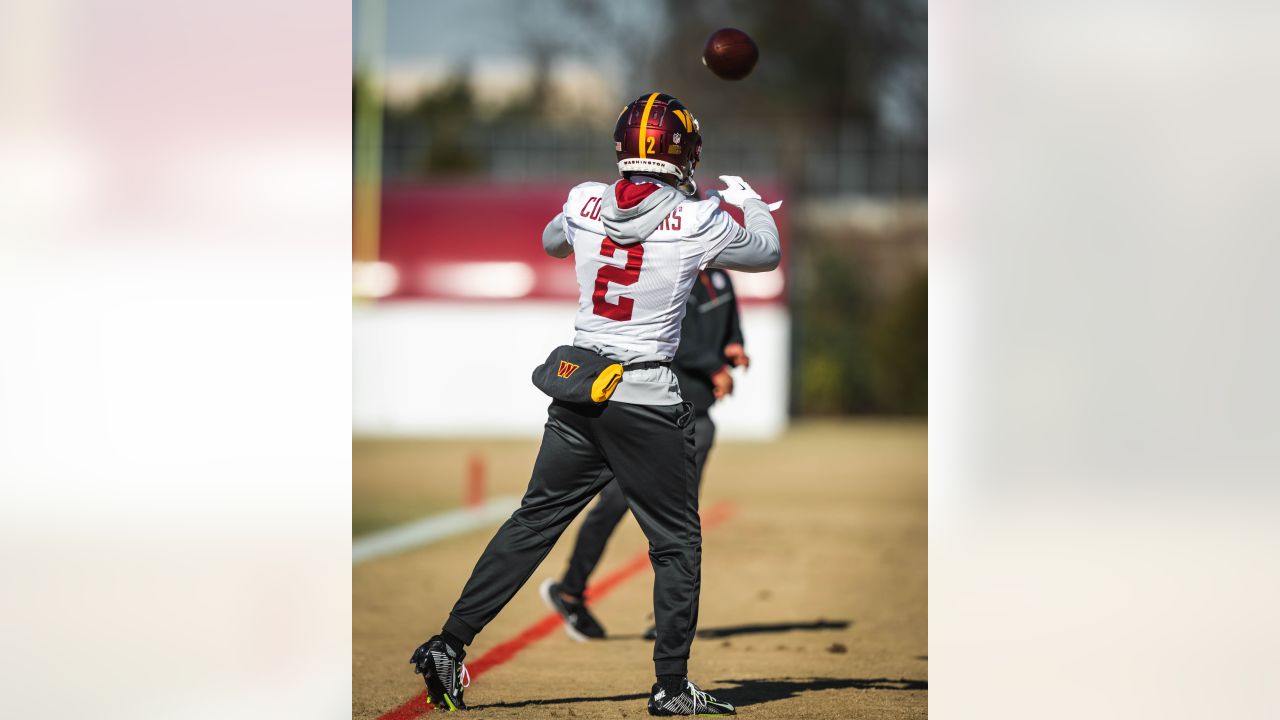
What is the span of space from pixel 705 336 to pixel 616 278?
2141 mm

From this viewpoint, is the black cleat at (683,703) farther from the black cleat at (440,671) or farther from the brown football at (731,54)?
the brown football at (731,54)

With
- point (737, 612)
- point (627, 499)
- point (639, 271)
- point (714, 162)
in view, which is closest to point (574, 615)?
point (737, 612)

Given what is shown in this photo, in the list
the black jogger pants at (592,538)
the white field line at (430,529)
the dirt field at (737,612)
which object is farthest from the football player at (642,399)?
the white field line at (430,529)

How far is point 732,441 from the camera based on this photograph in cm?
2342

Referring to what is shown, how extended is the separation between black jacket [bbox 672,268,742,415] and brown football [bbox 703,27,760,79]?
5.06 ft

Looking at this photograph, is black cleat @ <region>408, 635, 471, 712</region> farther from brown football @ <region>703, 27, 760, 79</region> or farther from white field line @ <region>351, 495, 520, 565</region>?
white field line @ <region>351, 495, 520, 565</region>

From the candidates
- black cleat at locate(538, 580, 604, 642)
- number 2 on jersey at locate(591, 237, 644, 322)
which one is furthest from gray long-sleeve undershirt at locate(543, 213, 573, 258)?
black cleat at locate(538, 580, 604, 642)

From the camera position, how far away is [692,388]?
740cm

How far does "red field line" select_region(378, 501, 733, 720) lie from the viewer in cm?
567

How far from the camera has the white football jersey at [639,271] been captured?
527 cm

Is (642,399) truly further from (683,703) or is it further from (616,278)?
(683,703)
